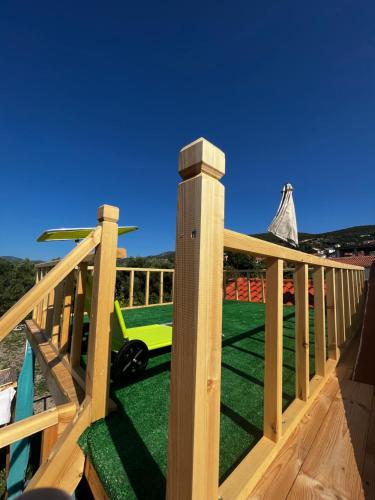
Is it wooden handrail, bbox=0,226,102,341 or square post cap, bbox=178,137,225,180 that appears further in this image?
wooden handrail, bbox=0,226,102,341

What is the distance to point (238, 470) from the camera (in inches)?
34.4

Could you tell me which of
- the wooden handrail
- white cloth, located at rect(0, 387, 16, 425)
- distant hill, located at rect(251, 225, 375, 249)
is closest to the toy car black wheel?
the wooden handrail

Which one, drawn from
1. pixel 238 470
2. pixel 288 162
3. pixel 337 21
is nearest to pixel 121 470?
pixel 238 470

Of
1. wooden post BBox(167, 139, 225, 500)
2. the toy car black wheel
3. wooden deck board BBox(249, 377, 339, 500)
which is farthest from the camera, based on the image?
the toy car black wheel

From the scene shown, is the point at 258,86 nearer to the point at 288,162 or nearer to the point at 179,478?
the point at 288,162

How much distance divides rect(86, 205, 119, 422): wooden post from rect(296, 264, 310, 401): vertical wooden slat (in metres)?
1.11

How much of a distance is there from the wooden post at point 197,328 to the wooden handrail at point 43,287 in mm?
759

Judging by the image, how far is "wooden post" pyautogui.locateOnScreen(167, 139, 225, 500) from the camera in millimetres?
572

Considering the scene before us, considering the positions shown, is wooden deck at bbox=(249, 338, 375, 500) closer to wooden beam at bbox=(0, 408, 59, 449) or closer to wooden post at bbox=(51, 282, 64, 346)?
wooden beam at bbox=(0, 408, 59, 449)

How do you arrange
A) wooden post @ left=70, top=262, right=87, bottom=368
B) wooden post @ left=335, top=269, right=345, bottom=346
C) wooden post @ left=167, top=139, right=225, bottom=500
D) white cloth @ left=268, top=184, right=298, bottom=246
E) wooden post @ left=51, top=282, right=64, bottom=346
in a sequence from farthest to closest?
1. white cloth @ left=268, top=184, right=298, bottom=246
2. wooden post @ left=335, top=269, right=345, bottom=346
3. wooden post @ left=51, top=282, right=64, bottom=346
4. wooden post @ left=70, top=262, right=87, bottom=368
5. wooden post @ left=167, top=139, right=225, bottom=500

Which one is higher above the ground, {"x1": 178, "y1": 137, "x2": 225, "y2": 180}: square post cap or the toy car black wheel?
{"x1": 178, "y1": 137, "x2": 225, "y2": 180}: square post cap

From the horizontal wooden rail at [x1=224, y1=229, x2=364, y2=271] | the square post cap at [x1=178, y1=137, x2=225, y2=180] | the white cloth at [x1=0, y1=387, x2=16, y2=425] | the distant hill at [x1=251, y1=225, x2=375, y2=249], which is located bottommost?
the white cloth at [x1=0, y1=387, x2=16, y2=425]

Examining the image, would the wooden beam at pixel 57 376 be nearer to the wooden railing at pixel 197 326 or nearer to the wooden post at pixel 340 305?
the wooden railing at pixel 197 326

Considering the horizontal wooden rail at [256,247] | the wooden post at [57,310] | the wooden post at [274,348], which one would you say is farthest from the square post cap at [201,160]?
the wooden post at [57,310]
